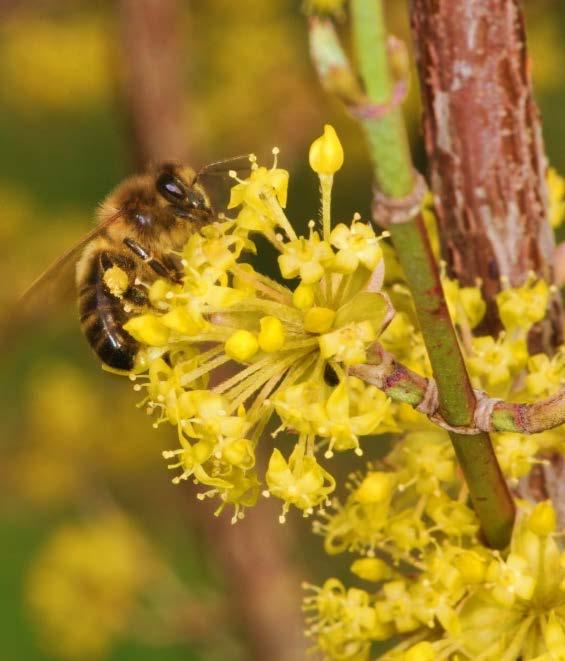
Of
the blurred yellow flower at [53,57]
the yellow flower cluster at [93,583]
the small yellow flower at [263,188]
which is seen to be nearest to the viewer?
the small yellow flower at [263,188]

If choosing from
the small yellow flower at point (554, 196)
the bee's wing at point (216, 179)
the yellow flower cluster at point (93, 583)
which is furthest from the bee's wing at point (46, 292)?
the yellow flower cluster at point (93, 583)

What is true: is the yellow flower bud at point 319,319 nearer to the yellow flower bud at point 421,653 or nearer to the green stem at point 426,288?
the green stem at point 426,288

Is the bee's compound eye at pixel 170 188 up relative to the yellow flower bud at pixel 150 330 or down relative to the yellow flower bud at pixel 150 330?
up

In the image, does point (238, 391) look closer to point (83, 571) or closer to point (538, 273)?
point (538, 273)

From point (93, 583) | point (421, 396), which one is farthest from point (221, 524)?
point (421, 396)

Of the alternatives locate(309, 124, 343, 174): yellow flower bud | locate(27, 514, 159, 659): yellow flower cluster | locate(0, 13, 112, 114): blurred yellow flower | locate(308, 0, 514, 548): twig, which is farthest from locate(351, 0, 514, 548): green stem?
locate(0, 13, 112, 114): blurred yellow flower

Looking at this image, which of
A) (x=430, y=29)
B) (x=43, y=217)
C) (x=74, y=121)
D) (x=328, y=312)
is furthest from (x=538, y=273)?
(x=74, y=121)
